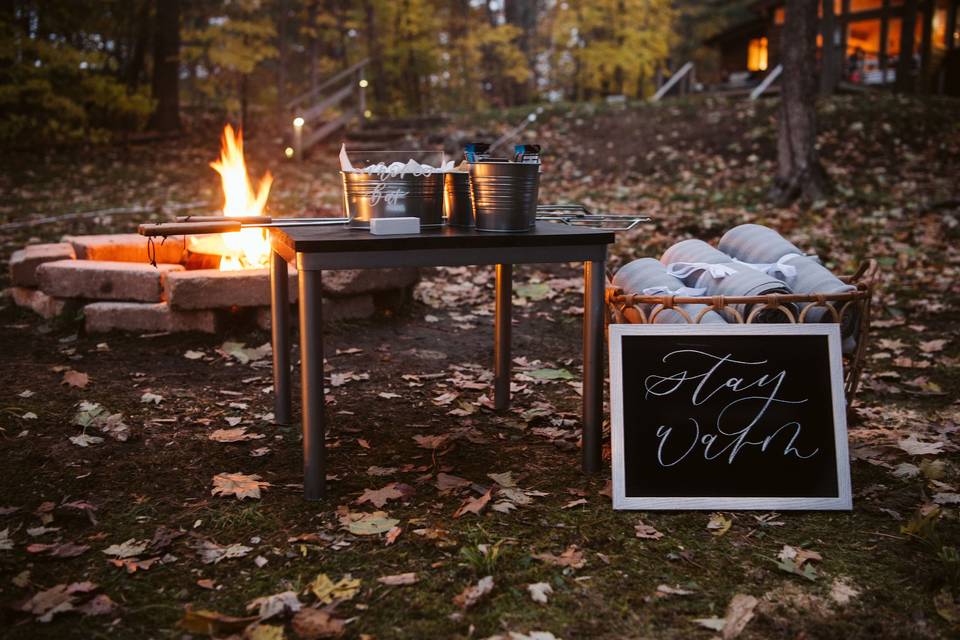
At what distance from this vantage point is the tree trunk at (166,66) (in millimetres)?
16688

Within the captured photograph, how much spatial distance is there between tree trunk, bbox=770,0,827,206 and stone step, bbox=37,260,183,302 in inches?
277

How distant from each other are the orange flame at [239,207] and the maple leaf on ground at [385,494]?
2.57 m

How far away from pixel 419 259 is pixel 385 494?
925 millimetres

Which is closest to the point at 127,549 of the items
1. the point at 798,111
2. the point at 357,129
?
the point at 798,111

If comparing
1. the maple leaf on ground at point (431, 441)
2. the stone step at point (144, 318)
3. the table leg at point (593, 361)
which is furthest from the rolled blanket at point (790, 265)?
the stone step at point (144, 318)

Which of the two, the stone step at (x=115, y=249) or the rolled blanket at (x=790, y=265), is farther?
the stone step at (x=115, y=249)

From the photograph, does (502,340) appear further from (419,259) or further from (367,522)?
(367,522)

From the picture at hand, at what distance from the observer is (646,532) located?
9.25 ft

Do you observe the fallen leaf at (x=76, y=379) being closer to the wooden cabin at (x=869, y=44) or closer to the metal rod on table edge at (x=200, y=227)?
the metal rod on table edge at (x=200, y=227)

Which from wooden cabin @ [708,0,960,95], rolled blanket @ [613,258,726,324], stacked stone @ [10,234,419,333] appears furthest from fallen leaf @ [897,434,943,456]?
wooden cabin @ [708,0,960,95]

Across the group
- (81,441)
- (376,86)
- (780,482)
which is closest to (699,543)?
(780,482)

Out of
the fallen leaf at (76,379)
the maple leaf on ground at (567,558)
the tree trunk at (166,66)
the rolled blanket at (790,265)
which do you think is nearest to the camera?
the maple leaf on ground at (567,558)

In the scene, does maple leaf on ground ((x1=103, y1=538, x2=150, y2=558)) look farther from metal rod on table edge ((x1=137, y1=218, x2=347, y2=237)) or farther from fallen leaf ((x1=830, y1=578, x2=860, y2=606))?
fallen leaf ((x1=830, y1=578, x2=860, y2=606))

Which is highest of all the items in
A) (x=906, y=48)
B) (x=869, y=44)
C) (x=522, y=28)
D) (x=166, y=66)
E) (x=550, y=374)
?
(x=869, y=44)
